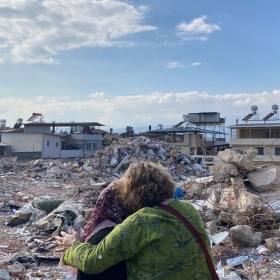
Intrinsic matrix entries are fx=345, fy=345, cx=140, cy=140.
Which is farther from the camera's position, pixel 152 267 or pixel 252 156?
pixel 252 156

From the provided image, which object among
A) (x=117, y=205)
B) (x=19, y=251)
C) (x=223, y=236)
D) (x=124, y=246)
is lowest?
(x=19, y=251)

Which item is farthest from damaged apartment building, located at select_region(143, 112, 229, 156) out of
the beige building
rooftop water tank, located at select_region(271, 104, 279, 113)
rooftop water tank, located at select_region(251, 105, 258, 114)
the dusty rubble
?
the dusty rubble

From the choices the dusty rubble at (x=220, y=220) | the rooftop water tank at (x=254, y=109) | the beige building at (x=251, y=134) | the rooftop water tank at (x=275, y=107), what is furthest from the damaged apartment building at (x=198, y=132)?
the dusty rubble at (x=220, y=220)

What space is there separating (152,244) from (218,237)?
3.72 m

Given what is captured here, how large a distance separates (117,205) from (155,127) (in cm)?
4104

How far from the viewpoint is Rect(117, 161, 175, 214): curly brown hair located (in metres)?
1.78

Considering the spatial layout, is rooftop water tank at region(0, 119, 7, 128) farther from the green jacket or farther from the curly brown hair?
the green jacket

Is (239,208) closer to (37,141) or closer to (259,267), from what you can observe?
(259,267)

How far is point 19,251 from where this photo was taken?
5.77 meters

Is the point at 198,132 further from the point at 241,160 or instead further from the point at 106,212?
the point at 106,212

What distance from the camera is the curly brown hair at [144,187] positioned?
5.85ft

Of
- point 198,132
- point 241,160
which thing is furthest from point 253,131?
point 241,160

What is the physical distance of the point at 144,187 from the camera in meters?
1.79

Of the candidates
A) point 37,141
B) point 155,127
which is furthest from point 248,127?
point 37,141
